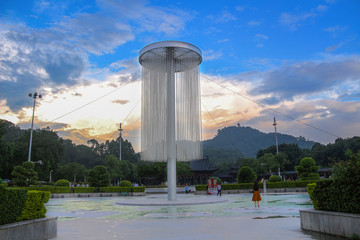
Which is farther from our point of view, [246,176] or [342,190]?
[246,176]

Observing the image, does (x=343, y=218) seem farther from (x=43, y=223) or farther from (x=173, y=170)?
(x=173, y=170)

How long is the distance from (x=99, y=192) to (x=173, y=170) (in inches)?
608

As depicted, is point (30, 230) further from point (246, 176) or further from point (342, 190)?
point (246, 176)

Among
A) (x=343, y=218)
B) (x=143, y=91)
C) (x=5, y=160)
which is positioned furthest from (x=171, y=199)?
(x=5, y=160)

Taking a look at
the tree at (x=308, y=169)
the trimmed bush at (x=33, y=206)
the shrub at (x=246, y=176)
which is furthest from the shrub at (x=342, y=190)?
the tree at (x=308, y=169)

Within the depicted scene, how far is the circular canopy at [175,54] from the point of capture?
798 inches

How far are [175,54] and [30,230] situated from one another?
1660cm

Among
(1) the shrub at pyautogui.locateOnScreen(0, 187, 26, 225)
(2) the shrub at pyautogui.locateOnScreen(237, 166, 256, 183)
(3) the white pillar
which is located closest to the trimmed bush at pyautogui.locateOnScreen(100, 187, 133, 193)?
(2) the shrub at pyautogui.locateOnScreen(237, 166, 256, 183)

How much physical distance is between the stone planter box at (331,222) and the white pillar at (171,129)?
1279 cm

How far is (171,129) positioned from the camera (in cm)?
2038

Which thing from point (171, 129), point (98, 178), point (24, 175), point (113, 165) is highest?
point (171, 129)

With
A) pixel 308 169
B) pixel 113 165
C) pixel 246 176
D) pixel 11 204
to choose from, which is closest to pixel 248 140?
pixel 113 165

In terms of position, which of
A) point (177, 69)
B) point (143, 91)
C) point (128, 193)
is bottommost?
point (128, 193)

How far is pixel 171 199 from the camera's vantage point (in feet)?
64.7
